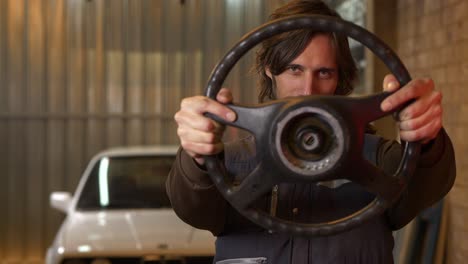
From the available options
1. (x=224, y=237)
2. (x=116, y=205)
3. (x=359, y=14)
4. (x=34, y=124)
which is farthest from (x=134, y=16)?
(x=224, y=237)

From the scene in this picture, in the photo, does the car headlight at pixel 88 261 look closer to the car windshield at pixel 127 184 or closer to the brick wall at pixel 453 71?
the car windshield at pixel 127 184

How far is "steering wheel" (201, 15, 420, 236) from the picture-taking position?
5.32ft

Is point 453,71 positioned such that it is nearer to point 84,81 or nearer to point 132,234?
point 132,234

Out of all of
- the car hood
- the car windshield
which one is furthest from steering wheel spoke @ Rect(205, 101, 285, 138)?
the car windshield

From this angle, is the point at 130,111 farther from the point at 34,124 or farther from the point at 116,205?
the point at 116,205

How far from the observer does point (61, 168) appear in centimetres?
968

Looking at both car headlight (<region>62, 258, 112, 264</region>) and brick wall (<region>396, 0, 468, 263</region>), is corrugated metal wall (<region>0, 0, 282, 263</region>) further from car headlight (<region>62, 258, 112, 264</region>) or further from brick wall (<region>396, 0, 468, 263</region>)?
car headlight (<region>62, 258, 112, 264</region>)

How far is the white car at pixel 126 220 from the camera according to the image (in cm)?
491

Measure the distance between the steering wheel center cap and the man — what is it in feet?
0.92

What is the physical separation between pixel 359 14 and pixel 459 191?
2.51 metres

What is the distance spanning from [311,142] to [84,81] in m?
8.36

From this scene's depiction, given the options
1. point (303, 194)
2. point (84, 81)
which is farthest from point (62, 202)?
point (303, 194)

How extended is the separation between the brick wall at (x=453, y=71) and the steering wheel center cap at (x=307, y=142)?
3.37 meters

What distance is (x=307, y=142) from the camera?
1604 millimetres
